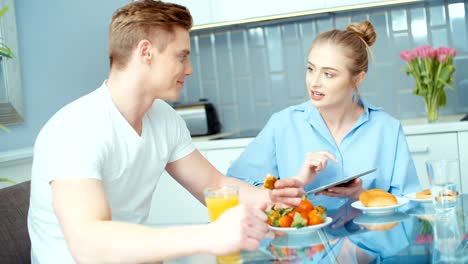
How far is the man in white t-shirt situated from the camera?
1.37 m

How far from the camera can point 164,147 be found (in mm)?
2070

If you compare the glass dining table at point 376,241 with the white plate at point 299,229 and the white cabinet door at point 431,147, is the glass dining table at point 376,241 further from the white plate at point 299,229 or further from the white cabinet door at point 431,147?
the white cabinet door at point 431,147

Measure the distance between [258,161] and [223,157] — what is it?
4.04 feet

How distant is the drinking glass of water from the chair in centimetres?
113

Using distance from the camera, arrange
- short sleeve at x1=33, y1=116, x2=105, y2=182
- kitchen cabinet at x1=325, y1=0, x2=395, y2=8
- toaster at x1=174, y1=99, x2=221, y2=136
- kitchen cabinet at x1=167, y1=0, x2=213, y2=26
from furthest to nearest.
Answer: toaster at x1=174, y1=99, x2=221, y2=136 < kitchen cabinet at x1=167, y1=0, x2=213, y2=26 < kitchen cabinet at x1=325, y1=0, x2=395, y2=8 < short sleeve at x1=33, y1=116, x2=105, y2=182

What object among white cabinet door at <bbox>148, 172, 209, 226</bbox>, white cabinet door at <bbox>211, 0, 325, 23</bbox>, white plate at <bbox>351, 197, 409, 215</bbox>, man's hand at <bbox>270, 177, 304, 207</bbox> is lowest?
white cabinet door at <bbox>148, 172, 209, 226</bbox>

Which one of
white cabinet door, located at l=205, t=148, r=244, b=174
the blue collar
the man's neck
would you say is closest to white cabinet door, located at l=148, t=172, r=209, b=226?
white cabinet door, located at l=205, t=148, r=244, b=174

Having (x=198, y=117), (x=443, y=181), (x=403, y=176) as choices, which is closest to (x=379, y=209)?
(x=443, y=181)

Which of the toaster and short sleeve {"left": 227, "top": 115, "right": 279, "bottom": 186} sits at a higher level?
the toaster

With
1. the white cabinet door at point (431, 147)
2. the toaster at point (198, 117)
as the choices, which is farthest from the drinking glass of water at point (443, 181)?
the toaster at point (198, 117)

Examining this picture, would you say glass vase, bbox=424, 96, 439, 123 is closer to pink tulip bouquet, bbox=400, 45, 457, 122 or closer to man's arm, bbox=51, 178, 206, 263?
pink tulip bouquet, bbox=400, 45, 457, 122

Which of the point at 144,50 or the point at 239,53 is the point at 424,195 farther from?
the point at 239,53

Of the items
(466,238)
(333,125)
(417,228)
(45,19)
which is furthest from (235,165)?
(45,19)

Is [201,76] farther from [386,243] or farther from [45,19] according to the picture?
[386,243]
